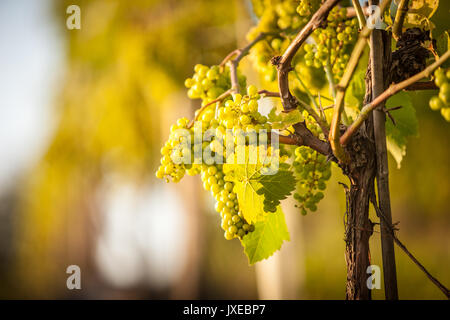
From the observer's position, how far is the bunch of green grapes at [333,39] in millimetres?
453

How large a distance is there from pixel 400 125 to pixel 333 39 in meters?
0.16

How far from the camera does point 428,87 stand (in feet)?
1.13

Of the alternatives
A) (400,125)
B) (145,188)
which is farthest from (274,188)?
(145,188)

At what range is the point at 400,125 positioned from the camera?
1.69ft

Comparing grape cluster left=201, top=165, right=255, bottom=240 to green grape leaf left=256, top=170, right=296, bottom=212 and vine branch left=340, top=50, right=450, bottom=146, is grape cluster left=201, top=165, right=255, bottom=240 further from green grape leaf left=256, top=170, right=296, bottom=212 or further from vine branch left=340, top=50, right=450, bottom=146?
vine branch left=340, top=50, right=450, bottom=146

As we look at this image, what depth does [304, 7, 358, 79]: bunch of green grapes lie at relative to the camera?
45 centimetres

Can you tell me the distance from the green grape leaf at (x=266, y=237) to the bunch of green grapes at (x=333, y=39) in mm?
201

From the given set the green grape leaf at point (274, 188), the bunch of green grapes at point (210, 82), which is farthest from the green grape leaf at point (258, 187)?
the bunch of green grapes at point (210, 82)

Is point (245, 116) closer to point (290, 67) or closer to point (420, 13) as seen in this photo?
point (290, 67)

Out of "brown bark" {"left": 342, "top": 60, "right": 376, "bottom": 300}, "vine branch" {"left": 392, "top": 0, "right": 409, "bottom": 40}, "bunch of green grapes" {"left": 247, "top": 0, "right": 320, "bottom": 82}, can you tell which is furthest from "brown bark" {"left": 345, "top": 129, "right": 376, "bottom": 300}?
"bunch of green grapes" {"left": 247, "top": 0, "right": 320, "bottom": 82}

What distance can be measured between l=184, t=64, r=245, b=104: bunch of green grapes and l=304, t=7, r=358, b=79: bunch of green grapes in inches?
4.4
